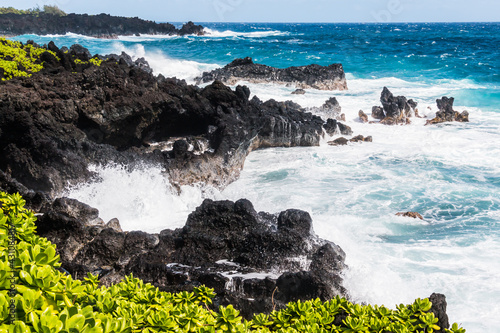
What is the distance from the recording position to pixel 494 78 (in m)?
32.7

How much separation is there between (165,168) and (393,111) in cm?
1367

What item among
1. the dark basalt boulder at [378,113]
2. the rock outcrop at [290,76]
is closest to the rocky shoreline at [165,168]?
the dark basalt boulder at [378,113]

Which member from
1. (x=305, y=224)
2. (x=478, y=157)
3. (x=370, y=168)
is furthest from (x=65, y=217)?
(x=478, y=157)

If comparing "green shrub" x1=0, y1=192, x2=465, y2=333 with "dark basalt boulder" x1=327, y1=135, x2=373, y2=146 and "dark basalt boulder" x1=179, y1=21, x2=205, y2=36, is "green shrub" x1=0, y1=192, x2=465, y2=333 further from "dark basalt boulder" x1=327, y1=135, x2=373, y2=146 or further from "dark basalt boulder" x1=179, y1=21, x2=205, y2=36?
"dark basalt boulder" x1=179, y1=21, x2=205, y2=36

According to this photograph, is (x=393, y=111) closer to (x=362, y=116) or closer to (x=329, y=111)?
(x=362, y=116)

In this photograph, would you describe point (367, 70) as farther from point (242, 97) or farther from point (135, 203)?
point (135, 203)

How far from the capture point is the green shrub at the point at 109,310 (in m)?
2.02

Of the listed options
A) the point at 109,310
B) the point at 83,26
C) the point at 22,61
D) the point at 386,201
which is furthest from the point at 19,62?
the point at 83,26

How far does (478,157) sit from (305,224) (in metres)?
11.2

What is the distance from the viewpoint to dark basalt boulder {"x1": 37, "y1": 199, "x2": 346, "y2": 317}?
5562 millimetres

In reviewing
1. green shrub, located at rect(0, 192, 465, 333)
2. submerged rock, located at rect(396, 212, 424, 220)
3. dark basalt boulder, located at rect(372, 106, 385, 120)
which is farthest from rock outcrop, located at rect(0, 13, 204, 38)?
green shrub, located at rect(0, 192, 465, 333)

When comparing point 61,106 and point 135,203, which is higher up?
point 61,106

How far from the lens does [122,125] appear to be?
11.7 metres

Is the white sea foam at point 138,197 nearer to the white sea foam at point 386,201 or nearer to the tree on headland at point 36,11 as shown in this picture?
the white sea foam at point 386,201
